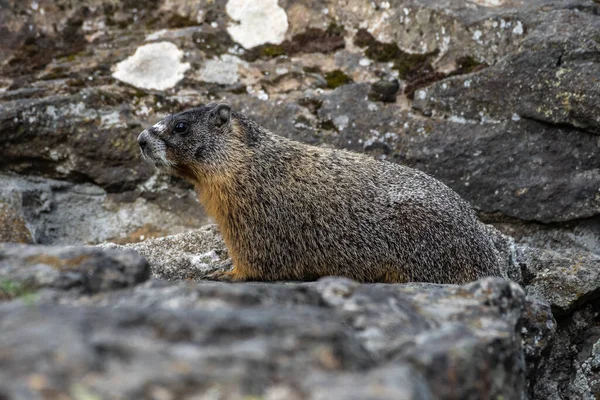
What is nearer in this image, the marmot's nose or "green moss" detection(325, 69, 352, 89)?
the marmot's nose

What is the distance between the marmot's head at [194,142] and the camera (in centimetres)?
683

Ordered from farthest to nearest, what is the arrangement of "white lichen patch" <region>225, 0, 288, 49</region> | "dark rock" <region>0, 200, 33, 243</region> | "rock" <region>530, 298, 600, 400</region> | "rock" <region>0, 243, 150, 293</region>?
1. "white lichen patch" <region>225, 0, 288, 49</region>
2. "dark rock" <region>0, 200, 33, 243</region>
3. "rock" <region>530, 298, 600, 400</region>
4. "rock" <region>0, 243, 150, 293</region>

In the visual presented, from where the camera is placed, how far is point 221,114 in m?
6.98

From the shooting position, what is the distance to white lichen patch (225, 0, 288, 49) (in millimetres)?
8141

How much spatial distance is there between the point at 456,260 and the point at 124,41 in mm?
4484

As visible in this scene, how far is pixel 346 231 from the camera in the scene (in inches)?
261

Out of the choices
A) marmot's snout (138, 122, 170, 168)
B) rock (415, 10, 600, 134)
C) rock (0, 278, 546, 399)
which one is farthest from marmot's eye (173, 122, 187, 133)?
rock (0, 278, 546, 399)

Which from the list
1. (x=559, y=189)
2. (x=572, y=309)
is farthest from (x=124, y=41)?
(x=572, y=309)

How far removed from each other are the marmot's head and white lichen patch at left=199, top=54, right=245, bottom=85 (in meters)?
1.01

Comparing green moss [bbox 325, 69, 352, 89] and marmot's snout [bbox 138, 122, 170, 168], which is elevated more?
green moss [bbox 325, 69, 352, 89]

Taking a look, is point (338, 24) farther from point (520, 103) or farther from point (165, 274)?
point (165, 274)

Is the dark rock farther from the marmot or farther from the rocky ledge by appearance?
the rocky ledge

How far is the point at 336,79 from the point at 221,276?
102 inches

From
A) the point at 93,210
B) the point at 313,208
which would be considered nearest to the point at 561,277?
the point at 313,208
